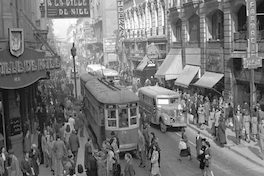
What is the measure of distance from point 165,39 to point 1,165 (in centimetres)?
3054

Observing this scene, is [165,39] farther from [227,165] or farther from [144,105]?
[227,165]

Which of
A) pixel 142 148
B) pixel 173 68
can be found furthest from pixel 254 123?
pixel 173 68

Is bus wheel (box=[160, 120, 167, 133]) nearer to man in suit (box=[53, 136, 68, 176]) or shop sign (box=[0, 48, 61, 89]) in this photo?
shop sign (box=[0, 48, 61, 89])

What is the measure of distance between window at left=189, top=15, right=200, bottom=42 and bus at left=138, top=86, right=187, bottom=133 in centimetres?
1126

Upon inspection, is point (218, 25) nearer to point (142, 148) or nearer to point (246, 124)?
point (246, 124)

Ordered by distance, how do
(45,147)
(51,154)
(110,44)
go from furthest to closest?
(110,44)
(45,147)
(51,154)

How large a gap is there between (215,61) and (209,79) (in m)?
1.49

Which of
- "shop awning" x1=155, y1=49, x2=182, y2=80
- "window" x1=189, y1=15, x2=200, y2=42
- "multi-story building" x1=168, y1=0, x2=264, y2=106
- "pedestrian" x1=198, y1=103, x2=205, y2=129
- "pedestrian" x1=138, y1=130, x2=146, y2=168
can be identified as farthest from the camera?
"shop awning" x1=155, y1=49, x2=182, y2=80

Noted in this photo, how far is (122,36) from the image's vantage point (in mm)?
55688

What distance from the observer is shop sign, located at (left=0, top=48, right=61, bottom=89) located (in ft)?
49.6

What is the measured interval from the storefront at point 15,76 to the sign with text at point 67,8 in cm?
567

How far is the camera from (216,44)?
29062 mm

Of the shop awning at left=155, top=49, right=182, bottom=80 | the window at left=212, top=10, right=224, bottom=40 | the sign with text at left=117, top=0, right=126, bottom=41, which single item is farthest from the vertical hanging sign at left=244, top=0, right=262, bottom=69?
the sign with text at left=117, top=0, right=126, bottom=41

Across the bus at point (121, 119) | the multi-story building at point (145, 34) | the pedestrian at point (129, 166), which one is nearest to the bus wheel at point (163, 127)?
the bus at point (121, 119)
